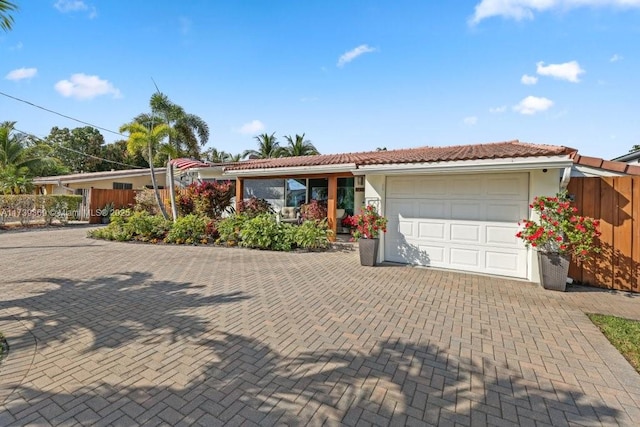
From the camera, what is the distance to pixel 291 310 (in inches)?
199

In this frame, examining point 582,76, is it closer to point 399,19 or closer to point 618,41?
point 618,41

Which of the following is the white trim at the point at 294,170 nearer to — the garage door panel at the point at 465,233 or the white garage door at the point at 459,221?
the white garage door at the point at 459,221

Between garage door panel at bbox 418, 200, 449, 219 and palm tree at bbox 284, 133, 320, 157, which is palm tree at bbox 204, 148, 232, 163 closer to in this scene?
palm tree at bbox 284, 133, 320, 157

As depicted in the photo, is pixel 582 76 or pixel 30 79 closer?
pixel 582 76

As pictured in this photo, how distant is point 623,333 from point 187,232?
40.7 ft

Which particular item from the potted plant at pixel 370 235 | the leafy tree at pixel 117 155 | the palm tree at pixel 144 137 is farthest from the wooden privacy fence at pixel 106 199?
the leafy tree at pixel 117 155

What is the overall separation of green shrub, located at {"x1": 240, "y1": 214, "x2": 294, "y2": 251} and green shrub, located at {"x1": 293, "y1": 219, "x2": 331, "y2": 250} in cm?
27

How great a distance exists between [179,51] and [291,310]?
14.2m

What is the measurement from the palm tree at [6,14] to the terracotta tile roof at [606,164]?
10032mm

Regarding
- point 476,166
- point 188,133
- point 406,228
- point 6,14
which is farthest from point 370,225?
point 188,133

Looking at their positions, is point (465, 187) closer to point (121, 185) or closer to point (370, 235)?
point (370, 235)

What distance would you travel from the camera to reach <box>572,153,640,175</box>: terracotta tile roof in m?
6.25

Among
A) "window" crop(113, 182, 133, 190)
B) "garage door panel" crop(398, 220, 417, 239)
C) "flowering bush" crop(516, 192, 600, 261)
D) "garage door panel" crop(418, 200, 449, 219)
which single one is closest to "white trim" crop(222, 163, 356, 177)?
"garage door panel" crop(398, 220, 417, 239)

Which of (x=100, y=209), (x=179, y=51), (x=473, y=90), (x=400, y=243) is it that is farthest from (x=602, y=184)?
(x=100, y=209)
